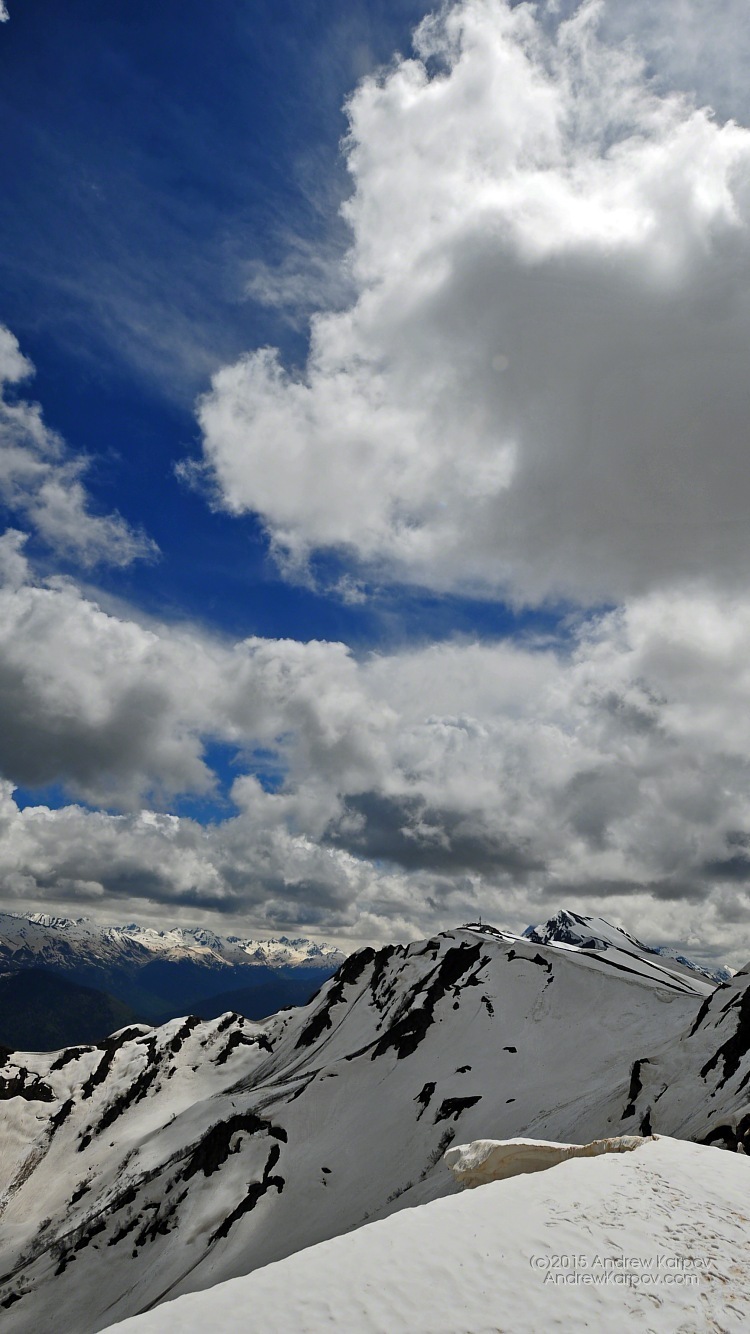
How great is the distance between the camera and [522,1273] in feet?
43.0

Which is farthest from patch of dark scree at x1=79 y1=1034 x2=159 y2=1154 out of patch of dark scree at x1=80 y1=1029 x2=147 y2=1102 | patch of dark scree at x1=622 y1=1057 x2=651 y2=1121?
patch of dark scree at x1=622 y1=1057 x2=651 y2=1121

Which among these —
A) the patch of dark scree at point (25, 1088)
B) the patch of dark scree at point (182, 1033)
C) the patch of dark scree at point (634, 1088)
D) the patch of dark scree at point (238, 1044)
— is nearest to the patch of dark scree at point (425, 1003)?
the patch of dark scree at point (238, 1044)

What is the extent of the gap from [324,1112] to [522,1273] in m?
96.6

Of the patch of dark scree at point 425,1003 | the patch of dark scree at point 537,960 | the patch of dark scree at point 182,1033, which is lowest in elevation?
the patch of dark scree at point 182,1033

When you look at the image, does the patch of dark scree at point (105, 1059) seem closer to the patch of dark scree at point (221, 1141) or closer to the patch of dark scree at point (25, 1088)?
the patch of dark scree at point (25, 1088)

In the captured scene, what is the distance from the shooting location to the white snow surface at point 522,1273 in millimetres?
11844

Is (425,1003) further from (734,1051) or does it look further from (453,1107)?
(734,1051)

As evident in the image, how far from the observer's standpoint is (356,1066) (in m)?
104

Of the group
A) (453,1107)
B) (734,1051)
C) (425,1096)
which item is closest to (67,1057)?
(425,1096)

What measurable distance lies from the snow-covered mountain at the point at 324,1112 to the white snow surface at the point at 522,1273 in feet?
105

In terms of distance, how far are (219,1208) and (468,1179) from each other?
7360 centimetres

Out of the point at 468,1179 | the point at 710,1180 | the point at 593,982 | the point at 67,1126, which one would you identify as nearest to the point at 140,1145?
the point at 67,1126

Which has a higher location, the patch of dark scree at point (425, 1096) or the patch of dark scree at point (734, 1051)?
the patch of dark scree at point (734, 1051)

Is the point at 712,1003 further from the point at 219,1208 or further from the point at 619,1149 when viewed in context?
the point at 219,1208
